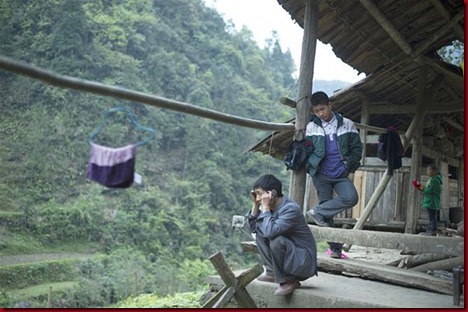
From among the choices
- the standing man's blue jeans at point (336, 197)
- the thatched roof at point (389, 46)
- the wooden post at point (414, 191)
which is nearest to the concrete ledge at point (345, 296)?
the standing man's blue jeans at point (336, 197)

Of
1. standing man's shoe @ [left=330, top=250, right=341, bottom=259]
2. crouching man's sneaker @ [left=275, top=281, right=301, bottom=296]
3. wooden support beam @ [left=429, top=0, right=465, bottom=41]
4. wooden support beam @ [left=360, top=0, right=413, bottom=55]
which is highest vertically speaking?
wooden support beam @ [left=429, top=0, right=465, bottom=41]

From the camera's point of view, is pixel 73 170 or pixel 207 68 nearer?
pixel 73 170

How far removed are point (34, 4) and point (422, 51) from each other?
83.6 feet

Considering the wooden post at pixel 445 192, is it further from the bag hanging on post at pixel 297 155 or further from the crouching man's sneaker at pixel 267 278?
the crouching man's sneaker at pixel 267 278

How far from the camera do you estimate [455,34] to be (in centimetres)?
712

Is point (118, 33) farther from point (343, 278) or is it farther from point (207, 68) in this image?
point (343, 278)

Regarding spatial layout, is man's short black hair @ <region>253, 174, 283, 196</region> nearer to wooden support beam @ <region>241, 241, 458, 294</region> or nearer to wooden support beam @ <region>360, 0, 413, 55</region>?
wooden support beam @ <region>241, 241, 458, 294</region>

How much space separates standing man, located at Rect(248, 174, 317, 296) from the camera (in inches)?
144

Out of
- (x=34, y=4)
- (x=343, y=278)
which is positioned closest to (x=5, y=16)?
(x=34, y=4)

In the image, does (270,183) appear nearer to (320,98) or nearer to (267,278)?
(267,278)

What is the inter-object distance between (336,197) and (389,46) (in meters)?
3.39

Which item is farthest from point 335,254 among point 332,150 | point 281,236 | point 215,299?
point 215,299

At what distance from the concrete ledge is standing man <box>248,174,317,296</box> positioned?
135mm

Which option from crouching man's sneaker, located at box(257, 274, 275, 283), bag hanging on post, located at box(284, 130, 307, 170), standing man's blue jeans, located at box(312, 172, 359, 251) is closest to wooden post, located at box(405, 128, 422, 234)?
standing man's blue jeans, located at box(312, 172, 359, 251)
